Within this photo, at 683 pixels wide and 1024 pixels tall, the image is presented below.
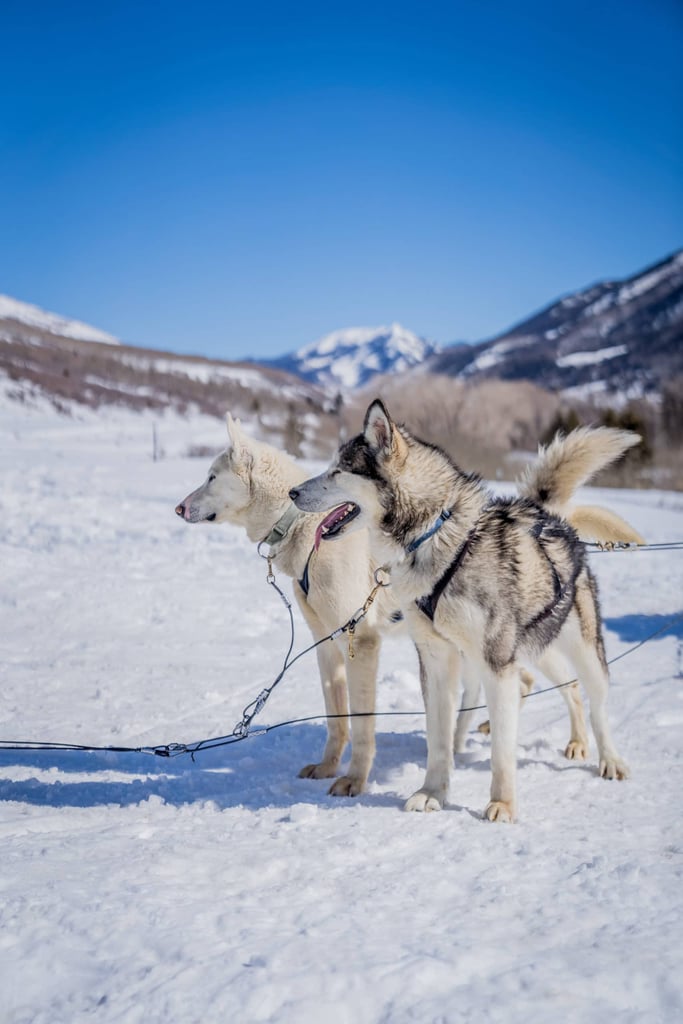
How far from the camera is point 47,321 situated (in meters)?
120

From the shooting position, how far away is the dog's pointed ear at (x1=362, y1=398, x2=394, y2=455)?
3.78 m

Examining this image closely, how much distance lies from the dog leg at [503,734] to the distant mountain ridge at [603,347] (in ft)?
357

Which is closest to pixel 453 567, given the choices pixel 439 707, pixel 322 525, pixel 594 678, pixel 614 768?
pixel 439 707

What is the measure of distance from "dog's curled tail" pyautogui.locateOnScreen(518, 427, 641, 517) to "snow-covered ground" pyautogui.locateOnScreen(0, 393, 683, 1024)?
1.74 meters

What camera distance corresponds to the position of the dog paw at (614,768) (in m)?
4.32

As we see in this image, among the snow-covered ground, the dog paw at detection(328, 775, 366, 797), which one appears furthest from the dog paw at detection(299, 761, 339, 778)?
the dog paw at detection(328, 775, 366, 797)

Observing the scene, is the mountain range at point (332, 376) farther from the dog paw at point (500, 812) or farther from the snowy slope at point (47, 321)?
the dog paw at point (500, 812)

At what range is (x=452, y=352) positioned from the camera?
6964 inches

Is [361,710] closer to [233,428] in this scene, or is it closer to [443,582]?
[443,582]

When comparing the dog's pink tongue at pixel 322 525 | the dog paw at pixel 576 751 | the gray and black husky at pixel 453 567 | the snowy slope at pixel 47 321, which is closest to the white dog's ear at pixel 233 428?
the dog's pink tongue at pixel 322 525

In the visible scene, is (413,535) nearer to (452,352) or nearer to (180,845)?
(180,845)

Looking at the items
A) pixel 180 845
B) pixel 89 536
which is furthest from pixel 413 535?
pixel 89 536

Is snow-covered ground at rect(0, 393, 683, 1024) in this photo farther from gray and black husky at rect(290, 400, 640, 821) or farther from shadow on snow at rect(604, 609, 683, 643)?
shadow on snow at rect(604, 609, 683, 643)

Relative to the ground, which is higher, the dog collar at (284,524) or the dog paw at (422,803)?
the dog collar at (284,524)
